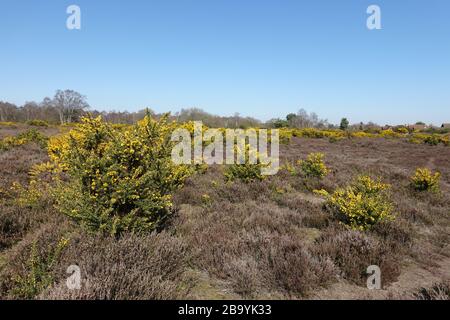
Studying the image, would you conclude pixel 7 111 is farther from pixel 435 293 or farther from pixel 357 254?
pixel 435 293

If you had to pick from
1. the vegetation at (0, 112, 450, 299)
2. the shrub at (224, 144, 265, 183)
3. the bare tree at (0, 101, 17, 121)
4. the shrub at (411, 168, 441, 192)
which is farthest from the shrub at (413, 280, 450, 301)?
the bare tree at (0, 101, 17, 121)

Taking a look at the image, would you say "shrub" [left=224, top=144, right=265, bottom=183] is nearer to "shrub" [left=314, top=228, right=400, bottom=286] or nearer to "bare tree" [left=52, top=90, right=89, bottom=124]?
"shrub" [left=314, top=228, right=400, bottom=286]

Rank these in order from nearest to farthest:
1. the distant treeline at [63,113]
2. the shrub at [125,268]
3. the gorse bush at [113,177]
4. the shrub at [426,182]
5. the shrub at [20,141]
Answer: the shrub at [125,268], the gorse bush at [113,177], the shrub at [426,182], the shrub at [20,141], the distant treeline at [63,113]

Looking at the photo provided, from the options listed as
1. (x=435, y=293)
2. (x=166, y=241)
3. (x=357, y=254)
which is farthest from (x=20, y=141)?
(x=435, y=293)

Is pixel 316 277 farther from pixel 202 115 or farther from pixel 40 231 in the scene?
pixel 202 115

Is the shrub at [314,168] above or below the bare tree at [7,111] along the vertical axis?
below

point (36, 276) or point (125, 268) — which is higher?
point (125, 268)

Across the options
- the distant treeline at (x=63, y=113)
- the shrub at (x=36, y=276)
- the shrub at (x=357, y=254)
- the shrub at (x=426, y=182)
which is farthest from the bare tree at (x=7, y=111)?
the shrub at (x=357, y=254)

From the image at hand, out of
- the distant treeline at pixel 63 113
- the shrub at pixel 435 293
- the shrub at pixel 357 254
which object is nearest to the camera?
the shrub at pixel 435 293

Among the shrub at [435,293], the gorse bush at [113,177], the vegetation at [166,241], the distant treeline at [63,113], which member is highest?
the distant treeline at [63,113]

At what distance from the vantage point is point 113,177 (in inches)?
166

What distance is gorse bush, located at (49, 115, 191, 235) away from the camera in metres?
4.20

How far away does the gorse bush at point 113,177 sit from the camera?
4.20m

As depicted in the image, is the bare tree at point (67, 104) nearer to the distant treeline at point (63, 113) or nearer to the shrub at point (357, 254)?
the distant treeline at point (63, 113)
